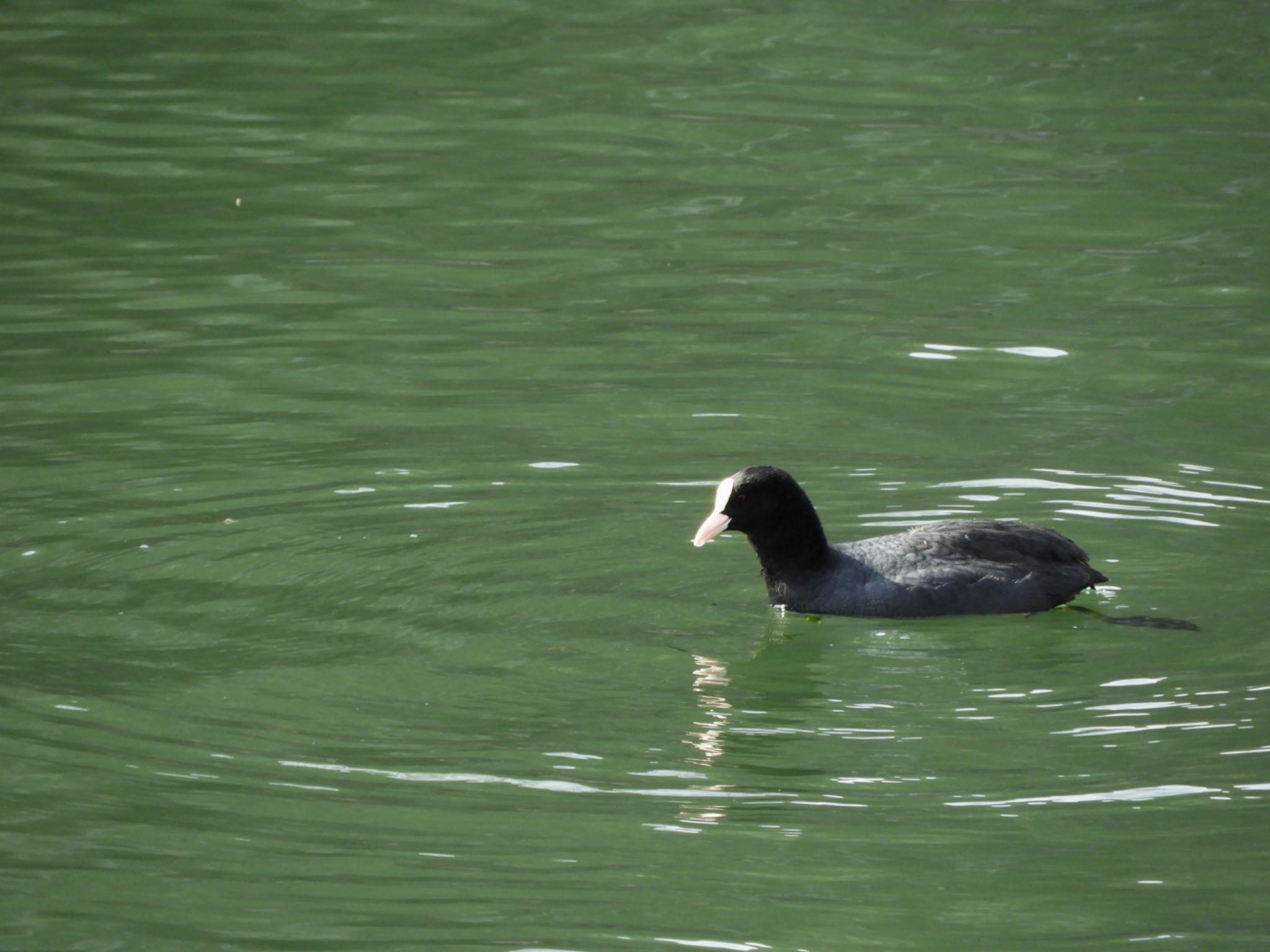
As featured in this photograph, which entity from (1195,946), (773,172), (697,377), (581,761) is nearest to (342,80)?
(773,172)

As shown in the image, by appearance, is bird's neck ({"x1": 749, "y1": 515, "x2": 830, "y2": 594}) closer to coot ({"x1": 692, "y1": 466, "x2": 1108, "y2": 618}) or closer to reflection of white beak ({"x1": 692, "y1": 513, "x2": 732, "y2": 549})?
coot ({"x1": 692, "y1": 466, "x2": 1108, "y2": 618})

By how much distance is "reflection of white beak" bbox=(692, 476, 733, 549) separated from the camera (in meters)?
8.68

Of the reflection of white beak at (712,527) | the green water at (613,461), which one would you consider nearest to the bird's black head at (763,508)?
the reflection of white beak at (712,527)

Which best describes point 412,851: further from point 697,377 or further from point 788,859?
point 697,377

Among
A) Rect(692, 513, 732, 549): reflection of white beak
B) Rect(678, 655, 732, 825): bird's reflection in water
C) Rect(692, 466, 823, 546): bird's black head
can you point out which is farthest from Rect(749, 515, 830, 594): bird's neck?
Rect(678, 655, 732, 825): bird's reflection in water

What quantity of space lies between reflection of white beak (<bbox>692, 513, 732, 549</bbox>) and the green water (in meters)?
0.28

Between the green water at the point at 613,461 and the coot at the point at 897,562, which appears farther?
the coot at the point at 897,562

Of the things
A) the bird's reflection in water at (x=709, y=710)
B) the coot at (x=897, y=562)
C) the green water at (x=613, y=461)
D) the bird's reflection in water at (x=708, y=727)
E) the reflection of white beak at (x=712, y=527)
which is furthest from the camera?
the reflection of white beak at (x=712, y=527)

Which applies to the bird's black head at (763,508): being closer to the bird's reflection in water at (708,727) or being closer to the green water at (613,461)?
the green water at (613,461)

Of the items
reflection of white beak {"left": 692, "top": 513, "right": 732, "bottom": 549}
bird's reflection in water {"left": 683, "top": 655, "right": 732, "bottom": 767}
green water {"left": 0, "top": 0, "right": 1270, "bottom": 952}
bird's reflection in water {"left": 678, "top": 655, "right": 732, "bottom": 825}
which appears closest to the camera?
green water {"left": 0, "top": 0, "right": 1270, "bottom": 952}

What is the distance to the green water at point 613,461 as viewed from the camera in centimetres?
623

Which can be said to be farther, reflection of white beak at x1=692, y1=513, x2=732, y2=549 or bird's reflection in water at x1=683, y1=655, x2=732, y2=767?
reflection of white beak at x1=692, y1=513, x2=732, y2=549

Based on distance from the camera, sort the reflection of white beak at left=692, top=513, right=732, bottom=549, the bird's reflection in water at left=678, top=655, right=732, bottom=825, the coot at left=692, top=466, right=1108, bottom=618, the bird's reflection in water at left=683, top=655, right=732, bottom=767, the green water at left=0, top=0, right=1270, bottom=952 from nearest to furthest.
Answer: the green water at left=0, top=0, right=1270, bottom=952
the bird's reflection in water at left=678, top=655, right=732, bottom=825
the bird's reflection in water at left=683, top=655, right=732, bottom=767
the coot at left=692, top=466, right=1108, bottom=618
the reflection of white beak at left=692, top=513, right=732, bottom=549

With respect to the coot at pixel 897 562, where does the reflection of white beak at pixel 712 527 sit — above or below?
above
